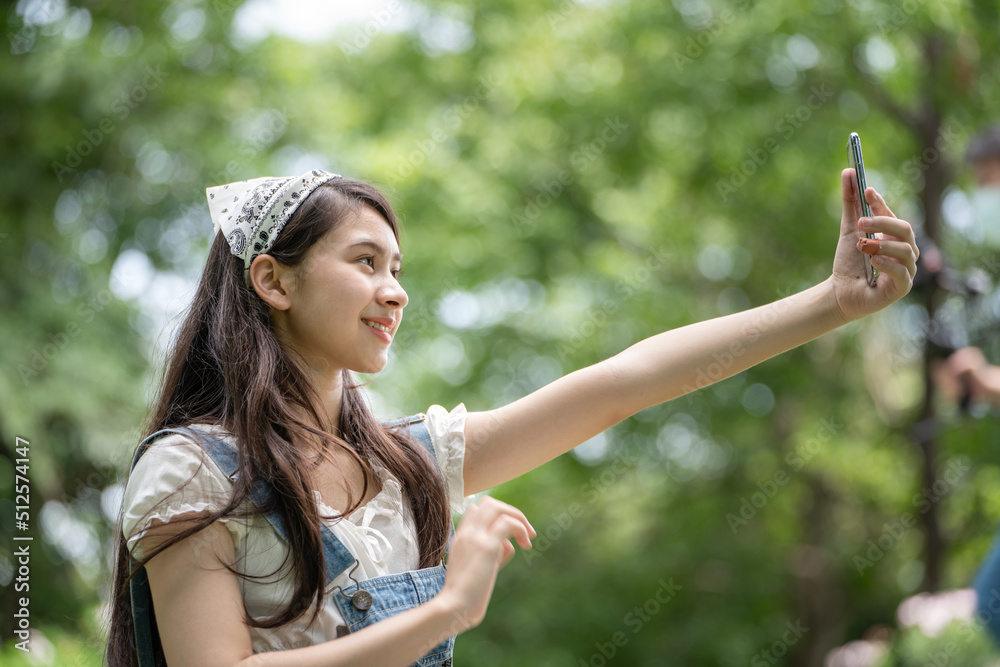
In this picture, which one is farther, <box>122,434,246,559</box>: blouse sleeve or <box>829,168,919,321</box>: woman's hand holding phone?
<box>829,168,919,321</box>: woman's hand holding phone

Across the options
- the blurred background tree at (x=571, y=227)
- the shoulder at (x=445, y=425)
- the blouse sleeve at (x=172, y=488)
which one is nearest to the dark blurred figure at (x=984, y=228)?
the blurred background tree at (x=571, y=227)

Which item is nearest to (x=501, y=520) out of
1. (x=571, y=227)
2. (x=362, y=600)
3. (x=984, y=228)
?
(x=362, y=600)

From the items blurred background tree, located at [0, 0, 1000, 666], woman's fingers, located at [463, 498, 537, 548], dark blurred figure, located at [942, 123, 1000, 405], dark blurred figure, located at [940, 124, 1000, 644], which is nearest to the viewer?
woman's fingers, located at [463, 498, 537, 548]

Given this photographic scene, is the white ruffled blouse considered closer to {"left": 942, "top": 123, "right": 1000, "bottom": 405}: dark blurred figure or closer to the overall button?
the overall button

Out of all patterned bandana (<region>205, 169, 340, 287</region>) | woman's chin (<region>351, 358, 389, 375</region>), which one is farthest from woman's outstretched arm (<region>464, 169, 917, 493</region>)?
patterned bandana (<region>205, 169, 340, 287</region>)

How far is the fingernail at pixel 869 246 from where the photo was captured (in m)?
1.52

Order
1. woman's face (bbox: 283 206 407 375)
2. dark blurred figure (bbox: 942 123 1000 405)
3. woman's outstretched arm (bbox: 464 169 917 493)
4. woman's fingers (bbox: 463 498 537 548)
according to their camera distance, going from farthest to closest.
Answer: dark blurred figure (bbox: 942 123 1000 405) < woman's outstretched arm (bbox: 464 169 917 493) < woman's face (bbox: 283 206 407 375) < woman's fingers (bbox: 463 498 537 548)

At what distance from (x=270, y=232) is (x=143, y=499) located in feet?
1.60

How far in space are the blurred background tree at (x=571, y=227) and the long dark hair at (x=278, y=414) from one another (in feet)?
12.4

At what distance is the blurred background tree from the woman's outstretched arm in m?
3.39

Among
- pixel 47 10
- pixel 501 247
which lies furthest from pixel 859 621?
pixel 47 10

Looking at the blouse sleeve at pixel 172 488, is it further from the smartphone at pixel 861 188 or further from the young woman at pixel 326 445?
the smartphone at pixel 861 188

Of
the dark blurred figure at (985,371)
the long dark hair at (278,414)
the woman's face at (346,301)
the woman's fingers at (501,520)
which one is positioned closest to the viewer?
the woman's fingers at (501,520)

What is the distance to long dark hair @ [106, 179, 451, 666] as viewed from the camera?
1320 mm
